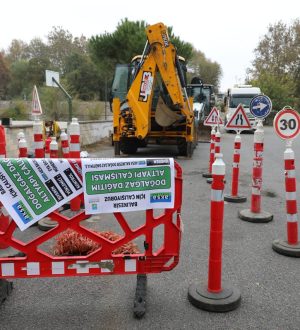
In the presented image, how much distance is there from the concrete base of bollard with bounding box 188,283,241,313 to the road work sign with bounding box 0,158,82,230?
1437 mm

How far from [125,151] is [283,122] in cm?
976

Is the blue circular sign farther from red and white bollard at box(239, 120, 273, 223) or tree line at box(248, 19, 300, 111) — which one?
tree line at box(248, 19, 300, 111)

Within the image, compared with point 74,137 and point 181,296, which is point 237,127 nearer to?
point 74,137

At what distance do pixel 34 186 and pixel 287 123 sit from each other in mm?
3317

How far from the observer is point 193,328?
315 centimetres

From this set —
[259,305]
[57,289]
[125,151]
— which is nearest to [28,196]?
[57,289]

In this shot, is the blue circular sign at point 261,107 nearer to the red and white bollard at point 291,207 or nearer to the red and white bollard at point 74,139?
the red and white bollard at point 291,207

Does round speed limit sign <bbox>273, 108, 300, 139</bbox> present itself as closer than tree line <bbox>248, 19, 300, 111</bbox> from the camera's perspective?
Yes

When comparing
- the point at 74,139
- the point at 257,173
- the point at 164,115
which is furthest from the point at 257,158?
the point at 164,115

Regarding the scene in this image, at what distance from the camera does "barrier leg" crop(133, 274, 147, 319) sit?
10.8 feet

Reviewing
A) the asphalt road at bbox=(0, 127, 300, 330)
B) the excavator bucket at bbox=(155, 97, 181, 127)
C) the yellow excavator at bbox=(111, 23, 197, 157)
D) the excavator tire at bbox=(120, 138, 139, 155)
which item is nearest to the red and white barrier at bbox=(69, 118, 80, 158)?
the asphalt road at bbox=(0, 127, 300, 330)

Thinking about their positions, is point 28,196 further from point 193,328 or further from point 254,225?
point 254,225

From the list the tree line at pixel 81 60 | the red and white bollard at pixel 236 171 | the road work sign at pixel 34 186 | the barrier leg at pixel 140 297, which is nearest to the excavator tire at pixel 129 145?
the tree line at pixel 81 60

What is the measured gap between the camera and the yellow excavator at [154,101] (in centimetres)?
1164
